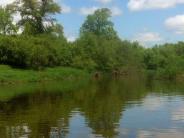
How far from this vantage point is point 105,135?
2583 cm

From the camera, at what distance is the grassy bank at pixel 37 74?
251 feet

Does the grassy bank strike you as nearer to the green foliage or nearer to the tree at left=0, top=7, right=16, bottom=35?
the green foliage

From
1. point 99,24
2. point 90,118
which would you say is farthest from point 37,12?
point 90,118

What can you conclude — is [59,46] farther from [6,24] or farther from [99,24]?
[99,24]

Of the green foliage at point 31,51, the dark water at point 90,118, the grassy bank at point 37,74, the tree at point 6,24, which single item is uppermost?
the tree at point 6,24

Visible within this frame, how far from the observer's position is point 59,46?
330ft

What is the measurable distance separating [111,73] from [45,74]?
41976mm

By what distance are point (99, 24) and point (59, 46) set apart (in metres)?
42.6

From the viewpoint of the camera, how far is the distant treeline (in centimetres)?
8744

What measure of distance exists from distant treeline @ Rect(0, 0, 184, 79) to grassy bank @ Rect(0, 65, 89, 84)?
271 cm

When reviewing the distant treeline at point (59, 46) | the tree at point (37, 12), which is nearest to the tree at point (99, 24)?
the distant treeline at point (59, 46)

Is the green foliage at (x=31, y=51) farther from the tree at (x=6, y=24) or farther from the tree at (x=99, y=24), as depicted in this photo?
the tree at (x=99, y=24)

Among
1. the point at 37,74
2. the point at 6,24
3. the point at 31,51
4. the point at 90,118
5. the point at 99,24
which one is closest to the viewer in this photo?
the point at 90,118

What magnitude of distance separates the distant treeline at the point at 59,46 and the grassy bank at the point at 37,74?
2711 millimetres
